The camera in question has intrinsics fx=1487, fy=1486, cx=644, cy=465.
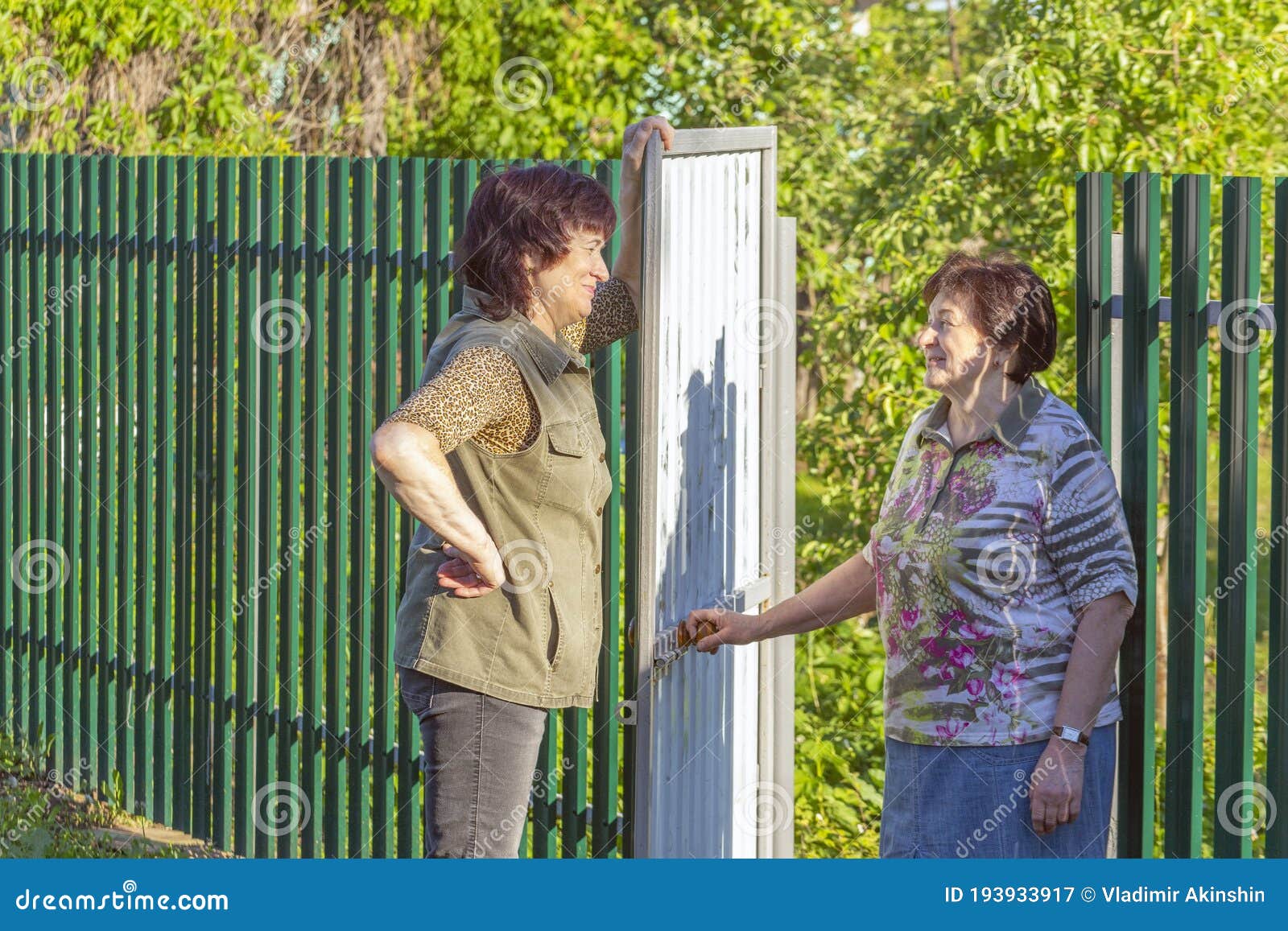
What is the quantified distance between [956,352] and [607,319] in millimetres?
827

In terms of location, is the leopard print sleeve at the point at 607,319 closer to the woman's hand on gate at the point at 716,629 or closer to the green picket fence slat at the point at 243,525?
the woman's hand on gate at the point at 716,629

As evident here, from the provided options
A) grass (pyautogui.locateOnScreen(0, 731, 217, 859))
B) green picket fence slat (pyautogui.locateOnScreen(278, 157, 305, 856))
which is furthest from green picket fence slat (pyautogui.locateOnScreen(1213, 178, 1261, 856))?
grass (pyautogui.locateOnScreen(0, 731, 217, 859))

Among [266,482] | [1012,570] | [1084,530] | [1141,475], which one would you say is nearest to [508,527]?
[1012,570]

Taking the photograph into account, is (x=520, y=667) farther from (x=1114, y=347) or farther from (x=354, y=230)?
(x=354, y=230)

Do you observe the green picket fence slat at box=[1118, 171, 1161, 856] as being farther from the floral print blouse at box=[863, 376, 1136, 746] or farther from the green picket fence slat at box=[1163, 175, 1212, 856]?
the floral print blouse at box=[863, 376, 1136, 746]

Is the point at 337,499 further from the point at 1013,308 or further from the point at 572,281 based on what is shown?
the point at 1013,308

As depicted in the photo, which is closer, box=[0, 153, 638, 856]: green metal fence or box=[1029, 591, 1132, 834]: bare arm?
box=[1029, 591, 1132, 834]: bare arm

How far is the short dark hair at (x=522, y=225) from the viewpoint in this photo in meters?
2.82

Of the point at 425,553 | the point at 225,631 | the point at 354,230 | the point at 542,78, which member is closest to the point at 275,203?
the point at 354,230

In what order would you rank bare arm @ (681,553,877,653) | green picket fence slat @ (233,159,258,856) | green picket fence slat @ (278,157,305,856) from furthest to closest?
green picket fence slat @ (233,159,258,856), green picket fence slat @ (278,157,305,856), bare arm @ (681,553,877,653)

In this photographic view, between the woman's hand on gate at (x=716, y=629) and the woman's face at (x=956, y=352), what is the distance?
0.71 meters

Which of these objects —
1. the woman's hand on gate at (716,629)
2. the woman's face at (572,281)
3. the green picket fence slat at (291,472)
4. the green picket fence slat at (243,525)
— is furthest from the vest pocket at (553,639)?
the green picket fence slat at (243,525)

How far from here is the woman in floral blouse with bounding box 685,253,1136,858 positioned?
2666 mm

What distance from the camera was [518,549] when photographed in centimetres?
283
